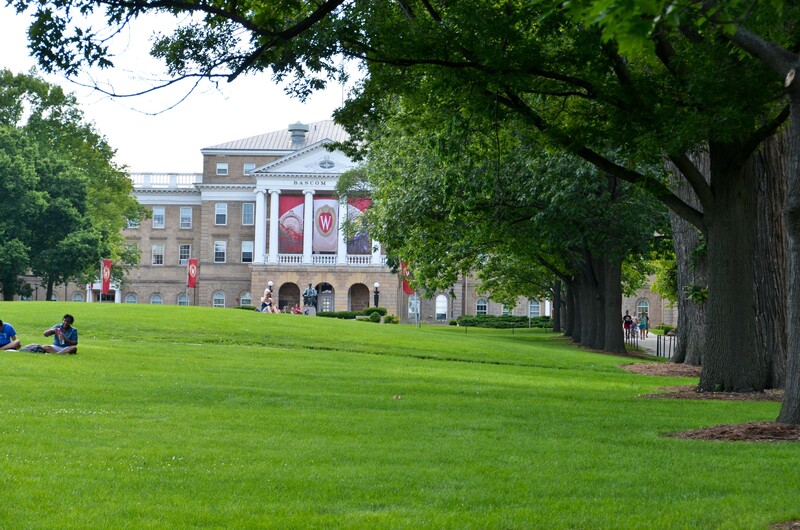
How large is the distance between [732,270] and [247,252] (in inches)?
3378

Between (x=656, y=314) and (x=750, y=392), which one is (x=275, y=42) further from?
(x=656, y=314)

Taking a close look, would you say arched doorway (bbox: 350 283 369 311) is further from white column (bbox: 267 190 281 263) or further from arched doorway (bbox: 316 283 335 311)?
white column (bbox: 267 190 281 263)

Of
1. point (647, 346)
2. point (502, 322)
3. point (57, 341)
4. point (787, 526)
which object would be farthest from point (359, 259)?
point (787, 526)

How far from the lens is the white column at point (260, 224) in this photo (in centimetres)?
9721

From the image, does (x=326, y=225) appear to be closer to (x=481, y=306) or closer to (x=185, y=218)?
(x=481, y=306)

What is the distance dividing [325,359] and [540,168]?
8.83 metres

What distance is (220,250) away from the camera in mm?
101188

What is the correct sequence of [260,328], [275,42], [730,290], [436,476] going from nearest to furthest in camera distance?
[436,476] → [275,42] → [730,290] → [260,328]

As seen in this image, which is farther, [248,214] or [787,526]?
[248,214]

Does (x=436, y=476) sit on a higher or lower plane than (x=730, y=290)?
lower

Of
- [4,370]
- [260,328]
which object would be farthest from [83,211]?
[4,370]

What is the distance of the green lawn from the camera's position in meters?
7.40

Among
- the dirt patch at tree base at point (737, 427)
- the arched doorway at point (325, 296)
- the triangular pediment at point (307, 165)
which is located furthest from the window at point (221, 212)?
the dirt patch at tree base at point (737, 427)

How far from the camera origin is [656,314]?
320ft
